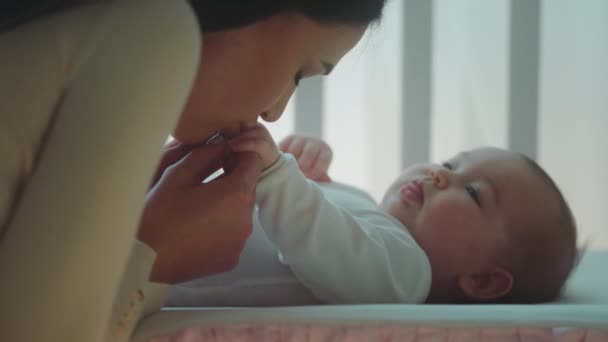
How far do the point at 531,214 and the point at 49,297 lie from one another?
2.05ft

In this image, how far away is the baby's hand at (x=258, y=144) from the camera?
0.79m

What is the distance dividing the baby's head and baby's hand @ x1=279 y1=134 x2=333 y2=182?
7.6 inches

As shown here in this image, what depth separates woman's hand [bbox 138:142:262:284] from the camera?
69 cm

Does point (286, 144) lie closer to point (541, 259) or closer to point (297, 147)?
point (297, 147)

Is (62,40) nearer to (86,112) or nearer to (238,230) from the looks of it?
(86,112)

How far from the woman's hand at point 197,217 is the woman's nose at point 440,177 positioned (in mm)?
307

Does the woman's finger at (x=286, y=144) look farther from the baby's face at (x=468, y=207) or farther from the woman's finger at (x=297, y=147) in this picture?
the baby's face at (x=468, y=207)

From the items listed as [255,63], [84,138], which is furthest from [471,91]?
[84,138]

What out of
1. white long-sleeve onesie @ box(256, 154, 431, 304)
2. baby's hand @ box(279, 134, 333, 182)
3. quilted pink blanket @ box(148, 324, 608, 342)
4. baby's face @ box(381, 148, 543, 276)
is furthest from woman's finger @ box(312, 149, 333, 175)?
quilted pink blanket @ box(148, 324, 608, 342)

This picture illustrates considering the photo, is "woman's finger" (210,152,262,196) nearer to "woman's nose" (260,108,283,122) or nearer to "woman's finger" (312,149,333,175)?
"woman's nose" (260,108,283,122)

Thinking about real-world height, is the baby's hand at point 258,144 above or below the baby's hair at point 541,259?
above

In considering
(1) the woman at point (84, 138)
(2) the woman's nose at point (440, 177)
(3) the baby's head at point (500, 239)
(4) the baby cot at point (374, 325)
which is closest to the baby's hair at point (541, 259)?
A: (3) the baby's head at point (500, 239)

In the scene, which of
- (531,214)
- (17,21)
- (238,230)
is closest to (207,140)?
(238,230)

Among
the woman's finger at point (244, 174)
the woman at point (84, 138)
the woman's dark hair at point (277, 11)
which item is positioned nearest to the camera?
the woman at point (84, 138)
